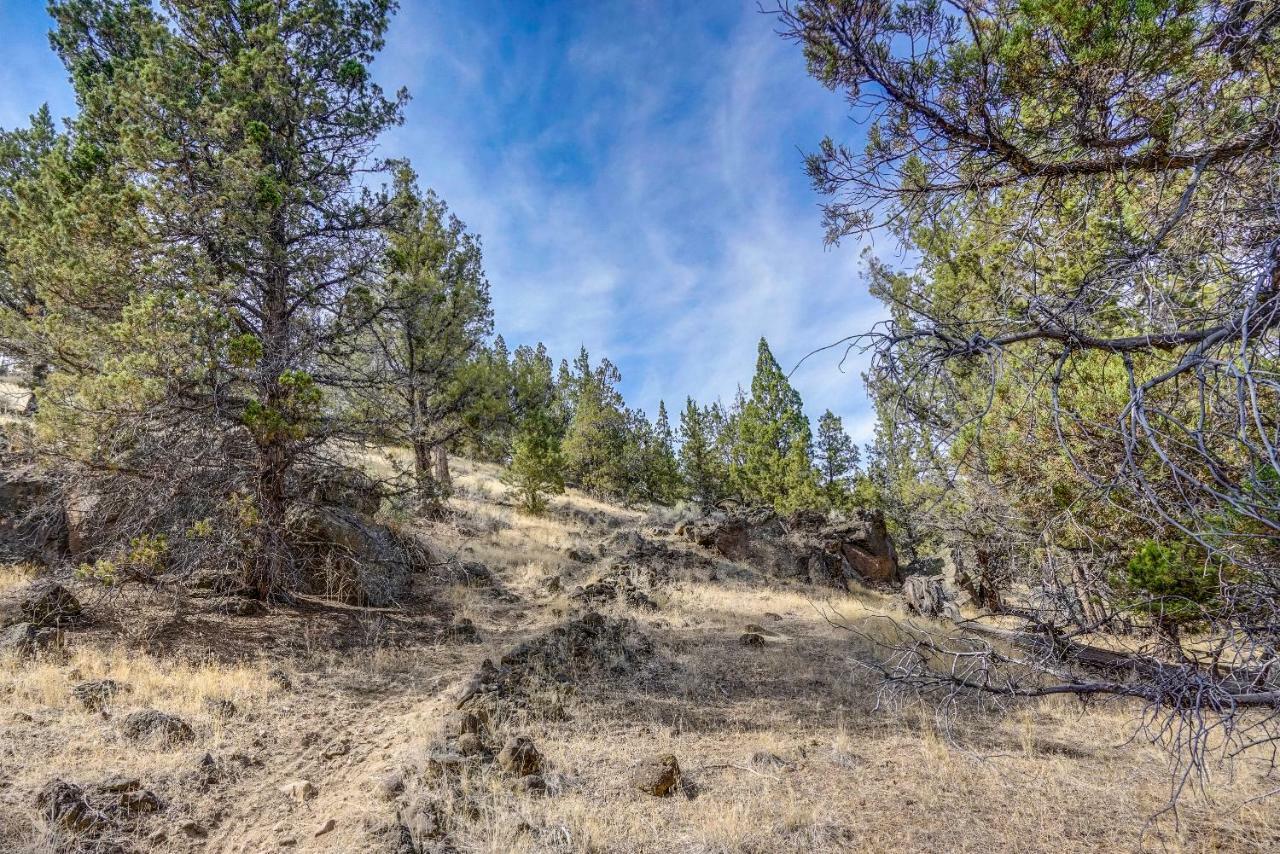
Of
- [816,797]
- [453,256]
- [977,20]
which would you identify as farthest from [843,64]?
[453,256]

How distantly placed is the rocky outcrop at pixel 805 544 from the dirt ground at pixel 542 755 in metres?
8.24

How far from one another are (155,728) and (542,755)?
310cm

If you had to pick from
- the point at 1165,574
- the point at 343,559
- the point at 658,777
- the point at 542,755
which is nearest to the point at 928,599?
the point at 1165,574

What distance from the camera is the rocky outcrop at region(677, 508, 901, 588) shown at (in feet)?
54.2

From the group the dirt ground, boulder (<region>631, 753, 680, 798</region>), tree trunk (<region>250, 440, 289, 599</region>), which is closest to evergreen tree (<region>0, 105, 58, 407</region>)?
tree trunk (<region>250, 440, 289, 599</region>)

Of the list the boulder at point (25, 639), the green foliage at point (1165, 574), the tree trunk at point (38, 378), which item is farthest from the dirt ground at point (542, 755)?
the tree trunk at point (38, 378)

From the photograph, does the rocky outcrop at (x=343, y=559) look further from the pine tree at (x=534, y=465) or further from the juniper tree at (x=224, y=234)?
the pine tree at (x=534, y=465)

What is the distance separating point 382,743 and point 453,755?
91 centimetres

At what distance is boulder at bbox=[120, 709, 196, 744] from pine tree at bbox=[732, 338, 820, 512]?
1975 centimetres

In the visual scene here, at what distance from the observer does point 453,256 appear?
52.2ft

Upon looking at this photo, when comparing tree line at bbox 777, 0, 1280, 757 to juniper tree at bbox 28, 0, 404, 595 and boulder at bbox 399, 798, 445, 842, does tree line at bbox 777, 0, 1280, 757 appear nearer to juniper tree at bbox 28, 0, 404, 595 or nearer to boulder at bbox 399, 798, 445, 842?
boulder at bbox 399, 798, 445, 842

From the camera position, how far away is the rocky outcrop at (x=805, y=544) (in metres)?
16.5

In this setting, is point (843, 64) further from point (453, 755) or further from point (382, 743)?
point (382, 743)

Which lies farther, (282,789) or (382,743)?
(382,743)
